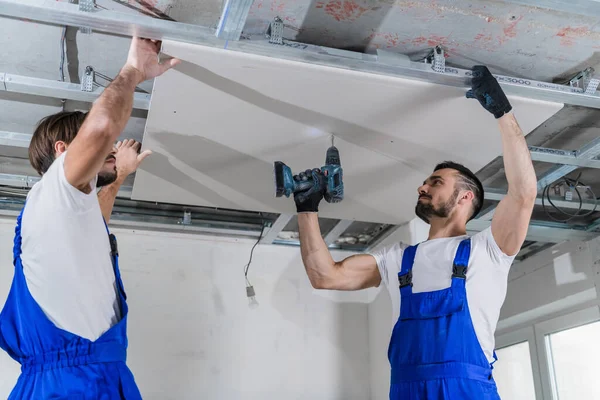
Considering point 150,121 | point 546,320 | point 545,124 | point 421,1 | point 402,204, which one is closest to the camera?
point 421,1

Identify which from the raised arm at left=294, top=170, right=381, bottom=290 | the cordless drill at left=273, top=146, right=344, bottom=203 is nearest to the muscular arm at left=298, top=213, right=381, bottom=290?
the raised arm at left=294, top=170, right=381, bottom=290

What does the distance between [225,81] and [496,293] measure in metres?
1.17

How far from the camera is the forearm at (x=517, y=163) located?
2.02 m

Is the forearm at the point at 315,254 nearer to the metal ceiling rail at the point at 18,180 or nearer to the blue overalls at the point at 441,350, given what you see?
the blue overalls at the point at 441,350

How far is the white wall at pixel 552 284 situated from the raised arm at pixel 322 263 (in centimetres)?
169

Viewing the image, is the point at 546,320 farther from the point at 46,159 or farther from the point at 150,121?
the point at 46,159

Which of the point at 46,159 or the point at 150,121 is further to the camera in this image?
the point at 150,121

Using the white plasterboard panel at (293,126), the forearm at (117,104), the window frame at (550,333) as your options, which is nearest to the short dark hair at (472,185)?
the white plasterboard panel at (293,126)

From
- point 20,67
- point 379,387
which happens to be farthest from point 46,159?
point 379,387

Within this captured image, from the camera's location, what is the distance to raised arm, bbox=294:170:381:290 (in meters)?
2.29

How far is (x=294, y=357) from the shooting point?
357 centimetres

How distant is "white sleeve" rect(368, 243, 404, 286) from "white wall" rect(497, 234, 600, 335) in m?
1.62

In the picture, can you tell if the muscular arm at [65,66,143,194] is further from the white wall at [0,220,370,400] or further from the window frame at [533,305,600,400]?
the window frame at [533,305,600,400]

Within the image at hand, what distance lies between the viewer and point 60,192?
1449 millimetres
